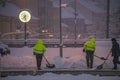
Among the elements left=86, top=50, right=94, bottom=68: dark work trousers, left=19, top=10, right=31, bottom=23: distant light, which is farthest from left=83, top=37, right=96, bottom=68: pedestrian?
left=19, top=10, right=31, bottom=23: distant light

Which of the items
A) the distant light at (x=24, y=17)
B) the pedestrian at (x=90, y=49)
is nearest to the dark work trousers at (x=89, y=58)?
the pedestrian at (x=90, y=49)

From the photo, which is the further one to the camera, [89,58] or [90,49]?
[89,58]

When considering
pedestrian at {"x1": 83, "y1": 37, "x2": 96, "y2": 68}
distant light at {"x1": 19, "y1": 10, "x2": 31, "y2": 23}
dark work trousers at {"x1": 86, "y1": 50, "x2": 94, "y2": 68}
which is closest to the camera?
pedestrian at {"x1": 83, "y1": 37, "x2": 96, "y2": 68}

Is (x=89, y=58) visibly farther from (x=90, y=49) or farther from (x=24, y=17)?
(x=24, y=17)

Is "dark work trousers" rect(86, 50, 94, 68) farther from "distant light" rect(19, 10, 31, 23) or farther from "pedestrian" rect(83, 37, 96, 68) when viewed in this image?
"distant light" rect(19, 10, 31, 23)

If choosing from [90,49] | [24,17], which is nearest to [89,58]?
[90,49]

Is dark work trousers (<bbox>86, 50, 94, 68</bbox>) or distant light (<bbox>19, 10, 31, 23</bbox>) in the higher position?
distant light (<bbox>19, 10, 31, 23</bbox>)

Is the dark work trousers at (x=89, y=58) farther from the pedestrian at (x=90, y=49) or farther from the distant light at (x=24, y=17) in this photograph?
the distant light at (x=24, y=17)

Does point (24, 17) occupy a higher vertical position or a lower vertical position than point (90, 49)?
higher

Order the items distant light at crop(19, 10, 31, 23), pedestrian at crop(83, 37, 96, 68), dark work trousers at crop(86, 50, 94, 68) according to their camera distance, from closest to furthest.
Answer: pedestrian at crop(83, 37, 96, 68)
dark work trousers at crop(86, 50, 94, 68)
distant light at crop(19, 10, 31, 23)

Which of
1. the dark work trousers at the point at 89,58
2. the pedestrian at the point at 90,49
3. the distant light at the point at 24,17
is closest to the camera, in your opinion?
the pedestrian at the point at 90,49

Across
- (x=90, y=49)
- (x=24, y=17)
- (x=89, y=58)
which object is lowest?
(x=89, y=58)

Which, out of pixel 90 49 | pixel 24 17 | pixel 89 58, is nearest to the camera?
pixel 90 49

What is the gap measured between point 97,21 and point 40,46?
53507 mm
